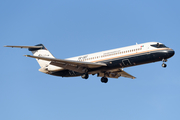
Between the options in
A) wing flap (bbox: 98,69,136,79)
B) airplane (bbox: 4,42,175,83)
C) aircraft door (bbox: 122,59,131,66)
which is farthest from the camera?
wing flap (bbox: 98,69,136,79)

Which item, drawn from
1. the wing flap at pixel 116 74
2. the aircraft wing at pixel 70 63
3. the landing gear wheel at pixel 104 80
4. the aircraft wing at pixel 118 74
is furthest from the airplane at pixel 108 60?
the landing gear wheel at pixel 104 80

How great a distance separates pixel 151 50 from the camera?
1479 inches

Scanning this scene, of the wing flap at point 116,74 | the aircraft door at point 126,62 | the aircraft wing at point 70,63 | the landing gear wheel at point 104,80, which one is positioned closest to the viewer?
the aircraft door at point 126,62

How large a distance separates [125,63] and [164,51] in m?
5.36

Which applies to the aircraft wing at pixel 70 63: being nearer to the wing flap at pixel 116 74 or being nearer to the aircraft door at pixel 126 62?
the aircraft door at pixel 126 62

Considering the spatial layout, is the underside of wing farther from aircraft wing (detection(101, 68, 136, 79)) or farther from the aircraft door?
aircraft wing (detection(101, 68, 136, 79))

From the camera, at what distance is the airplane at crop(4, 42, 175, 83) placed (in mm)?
37438

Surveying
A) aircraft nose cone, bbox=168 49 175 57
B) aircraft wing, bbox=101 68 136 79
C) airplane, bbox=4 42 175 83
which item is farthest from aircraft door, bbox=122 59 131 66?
aircraft wing, bbox=101 68 136 79

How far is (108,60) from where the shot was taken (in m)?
39.0

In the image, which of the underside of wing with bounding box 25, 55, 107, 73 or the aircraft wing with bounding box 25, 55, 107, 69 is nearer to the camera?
the aircraft wing with bounding box 25, 55, 107, 69

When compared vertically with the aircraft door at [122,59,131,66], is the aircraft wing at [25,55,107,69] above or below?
above

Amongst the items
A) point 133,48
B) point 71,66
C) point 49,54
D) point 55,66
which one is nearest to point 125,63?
point 133,48

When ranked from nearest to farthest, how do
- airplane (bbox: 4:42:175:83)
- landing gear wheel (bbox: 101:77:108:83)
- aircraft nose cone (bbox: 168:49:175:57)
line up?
aircraft nose cone (bbox: 168:49:175:57) → airplane (bbox: 4:42:175:83) → landing gear wheel (bbox: 101:77:108:83)

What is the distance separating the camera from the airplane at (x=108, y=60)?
3744 cm
